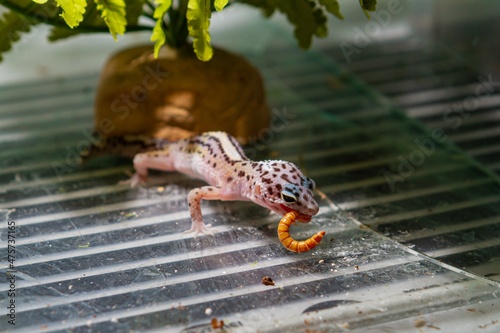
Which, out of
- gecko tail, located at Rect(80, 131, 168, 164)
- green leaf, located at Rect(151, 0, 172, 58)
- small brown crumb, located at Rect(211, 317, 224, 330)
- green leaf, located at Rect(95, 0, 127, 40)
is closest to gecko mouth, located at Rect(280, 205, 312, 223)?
small brown crumb, located at Rect(211, 317, 224, 330)

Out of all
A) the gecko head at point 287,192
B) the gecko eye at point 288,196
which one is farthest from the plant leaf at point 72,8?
the gecko eye at point 288,196

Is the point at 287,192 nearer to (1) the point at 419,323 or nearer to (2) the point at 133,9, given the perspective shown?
(1) the point at 419,323

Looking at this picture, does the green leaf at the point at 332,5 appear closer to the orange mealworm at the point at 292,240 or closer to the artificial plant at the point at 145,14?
the artificial plant at the point at 145,14

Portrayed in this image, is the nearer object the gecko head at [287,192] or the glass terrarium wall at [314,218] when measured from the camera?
the glass terrarium wall at [314,218]

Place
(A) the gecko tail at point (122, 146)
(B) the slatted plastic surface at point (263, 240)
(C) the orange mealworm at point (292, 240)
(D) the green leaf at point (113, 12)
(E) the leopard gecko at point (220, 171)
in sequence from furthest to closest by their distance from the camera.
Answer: (A) the gecko tail at point (122, 146)
(E) the leopard gecko at point (220, 171)
(D) the green leaf at point (113, 12)
(C) the orange mealworm at point (292, 240)
(B) the slatted plastic surface at point (263, 240)

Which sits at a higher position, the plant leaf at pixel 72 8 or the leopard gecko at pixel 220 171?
the plant leaf at pixel 72 8

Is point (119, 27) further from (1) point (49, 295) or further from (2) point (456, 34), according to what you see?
(2) point (456, 34)
